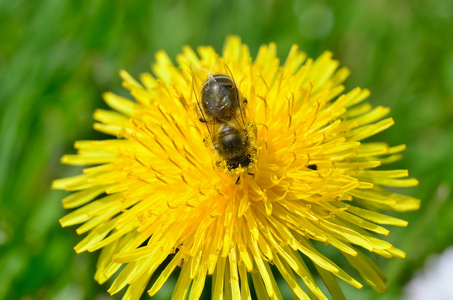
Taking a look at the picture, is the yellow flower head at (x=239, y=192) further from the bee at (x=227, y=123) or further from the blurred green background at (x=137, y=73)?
the blurred green background at (x=137, y=73)

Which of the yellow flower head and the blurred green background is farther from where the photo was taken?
the blurred green background

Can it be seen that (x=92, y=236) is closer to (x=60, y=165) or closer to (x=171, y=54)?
(x=60, y=165)

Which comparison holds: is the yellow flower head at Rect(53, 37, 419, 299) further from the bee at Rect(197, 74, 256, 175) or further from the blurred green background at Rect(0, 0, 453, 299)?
the blurred green background at Rect(0, 0, 453, 299)

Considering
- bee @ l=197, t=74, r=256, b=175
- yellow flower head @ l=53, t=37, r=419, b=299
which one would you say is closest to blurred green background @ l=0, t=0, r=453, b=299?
yellow flower head @ l=53, t=37, r=419, b=299

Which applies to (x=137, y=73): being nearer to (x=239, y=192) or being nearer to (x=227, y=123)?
(x=227, y=123)

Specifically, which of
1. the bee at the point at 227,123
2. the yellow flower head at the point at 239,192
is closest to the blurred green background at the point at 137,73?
the yellow flower head at the point at 239,192

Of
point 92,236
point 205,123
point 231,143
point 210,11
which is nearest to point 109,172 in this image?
A: point 92,236

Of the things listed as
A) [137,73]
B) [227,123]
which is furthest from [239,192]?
[137,73]
